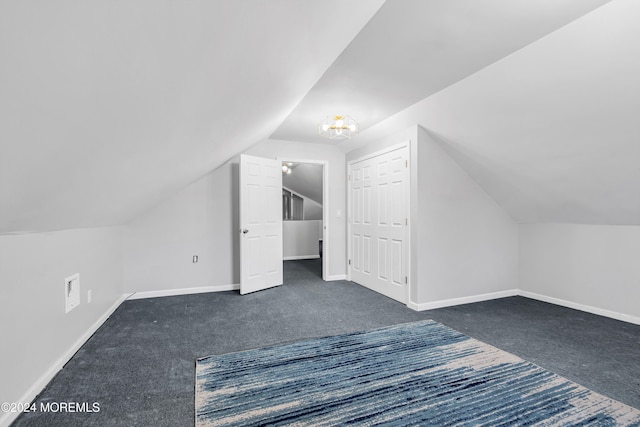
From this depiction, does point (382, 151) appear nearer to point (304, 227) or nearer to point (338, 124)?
point (338, 124)

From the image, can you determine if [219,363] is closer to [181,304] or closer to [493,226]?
[181,304]

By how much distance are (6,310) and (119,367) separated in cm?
81

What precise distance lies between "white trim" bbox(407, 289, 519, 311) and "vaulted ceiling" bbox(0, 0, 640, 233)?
102cm

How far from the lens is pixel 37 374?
6.02 feet

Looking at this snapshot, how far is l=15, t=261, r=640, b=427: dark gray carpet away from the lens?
1768 millimetres

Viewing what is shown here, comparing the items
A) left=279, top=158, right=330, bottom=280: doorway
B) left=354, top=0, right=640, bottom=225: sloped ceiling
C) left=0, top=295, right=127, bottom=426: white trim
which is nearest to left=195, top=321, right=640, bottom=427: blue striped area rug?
left=0, top=295, right=127, bottom=426: white trim

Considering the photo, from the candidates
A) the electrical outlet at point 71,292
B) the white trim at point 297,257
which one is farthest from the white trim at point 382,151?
the electrical outlet at point 71,292

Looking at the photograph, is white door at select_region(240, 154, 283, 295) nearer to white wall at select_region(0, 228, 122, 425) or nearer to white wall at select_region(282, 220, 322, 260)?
white wall at select_region(0, 228, 122, 425)

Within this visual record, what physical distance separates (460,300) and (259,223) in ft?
8.78

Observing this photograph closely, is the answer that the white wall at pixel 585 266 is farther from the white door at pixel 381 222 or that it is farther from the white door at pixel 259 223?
the white door at pixel 259 223

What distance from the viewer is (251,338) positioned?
2631 millimetres

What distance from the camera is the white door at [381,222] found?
367cm

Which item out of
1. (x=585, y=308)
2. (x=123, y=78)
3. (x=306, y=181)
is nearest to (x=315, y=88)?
(x=123, y=78)

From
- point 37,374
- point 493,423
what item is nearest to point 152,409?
point 37,374
